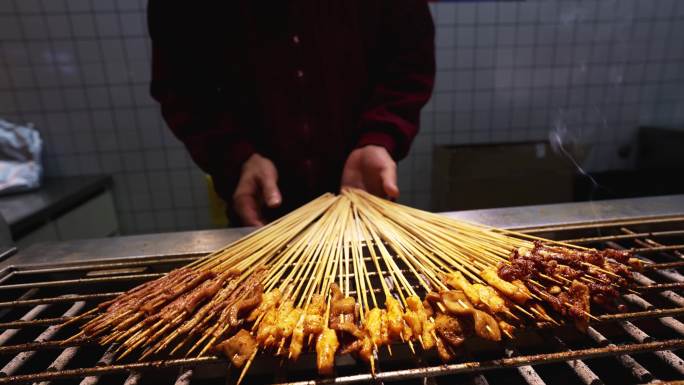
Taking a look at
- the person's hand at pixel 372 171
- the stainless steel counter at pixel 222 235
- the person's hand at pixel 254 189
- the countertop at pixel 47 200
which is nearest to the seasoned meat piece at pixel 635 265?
the stainless steel counter at pixel 222 235

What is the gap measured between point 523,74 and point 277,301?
15.1 ft

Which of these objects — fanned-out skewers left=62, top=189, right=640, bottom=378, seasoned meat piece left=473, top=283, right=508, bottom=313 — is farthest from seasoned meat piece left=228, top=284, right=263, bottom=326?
seasoned meat piece left=473, top=283, right=508, bottom=313

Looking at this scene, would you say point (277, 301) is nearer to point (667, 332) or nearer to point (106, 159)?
point (667, 332)

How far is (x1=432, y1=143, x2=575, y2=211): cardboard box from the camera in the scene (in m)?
4.02

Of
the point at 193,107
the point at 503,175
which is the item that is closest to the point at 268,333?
the point at 193,107

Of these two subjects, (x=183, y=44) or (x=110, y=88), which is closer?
(x=183, y=44)

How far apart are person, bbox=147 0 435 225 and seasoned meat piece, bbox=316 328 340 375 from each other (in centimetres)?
120

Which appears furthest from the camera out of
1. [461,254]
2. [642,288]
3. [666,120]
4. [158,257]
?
[666,120]

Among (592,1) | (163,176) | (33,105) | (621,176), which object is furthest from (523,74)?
(33,105)

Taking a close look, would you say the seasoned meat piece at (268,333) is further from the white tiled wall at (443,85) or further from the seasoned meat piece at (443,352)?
the white tiled wall at (443,85)

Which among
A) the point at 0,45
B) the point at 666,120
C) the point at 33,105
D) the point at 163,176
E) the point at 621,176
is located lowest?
the point at 621,176

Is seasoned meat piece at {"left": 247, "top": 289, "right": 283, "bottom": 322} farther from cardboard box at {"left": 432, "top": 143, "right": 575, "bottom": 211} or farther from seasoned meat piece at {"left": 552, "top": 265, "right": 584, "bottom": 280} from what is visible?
cardboard box at {"left": 432, "top": 143, "right": 575, "bottom": 211}

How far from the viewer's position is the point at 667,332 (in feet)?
3.58

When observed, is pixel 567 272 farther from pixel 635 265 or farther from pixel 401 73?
pixel 401 73
